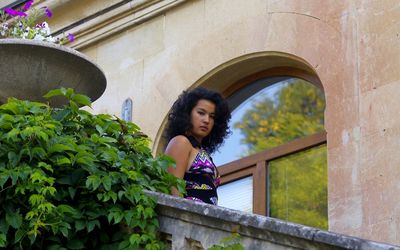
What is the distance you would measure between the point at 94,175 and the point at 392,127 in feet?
13.1

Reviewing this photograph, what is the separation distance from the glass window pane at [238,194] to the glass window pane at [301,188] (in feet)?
0.87

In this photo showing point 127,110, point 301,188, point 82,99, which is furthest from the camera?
point 127,110

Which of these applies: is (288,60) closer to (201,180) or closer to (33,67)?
(33,67)

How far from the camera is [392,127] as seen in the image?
443 inches

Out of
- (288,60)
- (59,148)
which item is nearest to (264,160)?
(288,60)

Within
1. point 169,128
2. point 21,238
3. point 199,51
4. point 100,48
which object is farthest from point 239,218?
point 100,48

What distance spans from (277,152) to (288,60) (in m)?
0.90

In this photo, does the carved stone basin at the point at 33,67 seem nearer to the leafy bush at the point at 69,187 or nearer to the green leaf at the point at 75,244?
the leafy bush at the point at 69,187

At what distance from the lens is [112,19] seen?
49.0 feet

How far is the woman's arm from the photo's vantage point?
8.91 meters

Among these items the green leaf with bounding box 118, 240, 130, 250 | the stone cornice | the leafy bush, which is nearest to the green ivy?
the leafy bush

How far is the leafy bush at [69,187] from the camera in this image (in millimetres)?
7742

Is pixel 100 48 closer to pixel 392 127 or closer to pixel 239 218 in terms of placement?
pixel 392 127

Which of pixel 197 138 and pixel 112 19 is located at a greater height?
pixel 112 19
